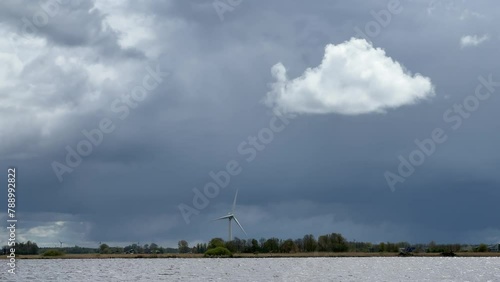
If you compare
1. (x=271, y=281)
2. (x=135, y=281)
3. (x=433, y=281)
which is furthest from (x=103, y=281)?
(x=433, y=281)

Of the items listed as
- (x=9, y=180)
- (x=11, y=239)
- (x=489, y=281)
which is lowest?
(x=489, y=281)

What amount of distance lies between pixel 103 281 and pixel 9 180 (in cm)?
5916

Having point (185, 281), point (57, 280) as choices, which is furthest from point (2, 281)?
point (185, 281)

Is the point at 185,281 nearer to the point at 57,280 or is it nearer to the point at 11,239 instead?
the point at 57,280

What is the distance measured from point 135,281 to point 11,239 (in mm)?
52396

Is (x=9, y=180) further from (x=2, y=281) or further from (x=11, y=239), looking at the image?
(x=2, y=281)

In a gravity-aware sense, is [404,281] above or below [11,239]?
below

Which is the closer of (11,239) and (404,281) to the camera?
(11,239)

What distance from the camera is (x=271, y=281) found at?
5027 inches

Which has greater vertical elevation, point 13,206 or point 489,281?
point 13,206

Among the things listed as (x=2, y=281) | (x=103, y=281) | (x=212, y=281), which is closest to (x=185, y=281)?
(x=212, y=281)

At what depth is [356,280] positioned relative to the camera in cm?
13350

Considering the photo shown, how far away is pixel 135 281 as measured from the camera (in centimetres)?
12738

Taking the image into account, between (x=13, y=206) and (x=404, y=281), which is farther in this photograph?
(x=404, y=281)
